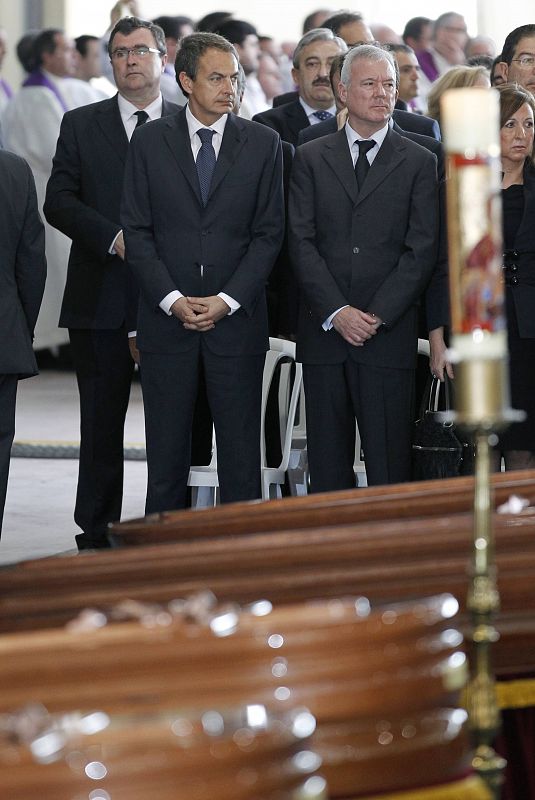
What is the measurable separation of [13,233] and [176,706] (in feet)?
12.3

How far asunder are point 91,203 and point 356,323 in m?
1.29

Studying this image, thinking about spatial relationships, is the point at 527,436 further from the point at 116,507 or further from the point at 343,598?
the point at 343,598

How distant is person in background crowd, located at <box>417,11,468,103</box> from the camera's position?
9.82 meters

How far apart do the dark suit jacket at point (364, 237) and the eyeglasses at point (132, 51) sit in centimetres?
90

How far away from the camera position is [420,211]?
5062mm

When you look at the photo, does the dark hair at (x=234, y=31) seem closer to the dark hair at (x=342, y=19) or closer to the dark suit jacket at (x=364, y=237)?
the dark hair at (x=342, y=19)

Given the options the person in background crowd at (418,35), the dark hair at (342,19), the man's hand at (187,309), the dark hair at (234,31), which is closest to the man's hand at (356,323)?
the man's hand at (187,309)

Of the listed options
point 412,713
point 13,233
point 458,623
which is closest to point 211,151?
point 13,233

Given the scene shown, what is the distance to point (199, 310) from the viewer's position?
4.99m

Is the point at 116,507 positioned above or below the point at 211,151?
below

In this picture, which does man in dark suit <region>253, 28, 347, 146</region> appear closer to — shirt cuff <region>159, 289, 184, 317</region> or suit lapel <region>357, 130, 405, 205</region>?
suit lapel <region>357, 130, 405, 205</region>

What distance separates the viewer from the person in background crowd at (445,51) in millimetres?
9820

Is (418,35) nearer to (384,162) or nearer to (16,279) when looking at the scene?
(384,162)

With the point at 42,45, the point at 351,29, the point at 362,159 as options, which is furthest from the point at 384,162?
the point at 42,45
